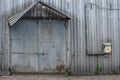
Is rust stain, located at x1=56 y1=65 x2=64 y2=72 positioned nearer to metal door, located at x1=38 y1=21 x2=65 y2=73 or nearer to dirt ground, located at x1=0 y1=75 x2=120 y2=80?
metal door, located at x1=38 y1=21 x2=65 y2=73

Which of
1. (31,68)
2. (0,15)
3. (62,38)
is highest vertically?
(0,15)

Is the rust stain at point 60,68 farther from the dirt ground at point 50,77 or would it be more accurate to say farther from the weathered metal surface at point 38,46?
the dirt ground at point 50,77

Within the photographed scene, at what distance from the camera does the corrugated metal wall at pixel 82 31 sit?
16625mm

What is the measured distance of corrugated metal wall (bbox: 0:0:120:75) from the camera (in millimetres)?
16625

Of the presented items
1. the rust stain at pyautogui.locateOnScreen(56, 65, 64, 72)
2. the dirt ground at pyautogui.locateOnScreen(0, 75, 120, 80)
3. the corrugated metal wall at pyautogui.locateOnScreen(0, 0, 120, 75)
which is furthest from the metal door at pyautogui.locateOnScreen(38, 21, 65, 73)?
the dirt ground at pyautogui.locateOnScreen(0, 75, 120, 80)

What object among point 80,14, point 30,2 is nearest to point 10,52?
point 30,2

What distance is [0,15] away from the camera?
653 inches

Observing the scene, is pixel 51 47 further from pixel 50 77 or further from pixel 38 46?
pixel 50 77

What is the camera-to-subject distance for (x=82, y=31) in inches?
665

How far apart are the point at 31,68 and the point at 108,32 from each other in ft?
13.9

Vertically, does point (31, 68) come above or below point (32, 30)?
below

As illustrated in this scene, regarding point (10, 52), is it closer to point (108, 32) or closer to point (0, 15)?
point (0, 15)

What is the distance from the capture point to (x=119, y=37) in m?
17.2

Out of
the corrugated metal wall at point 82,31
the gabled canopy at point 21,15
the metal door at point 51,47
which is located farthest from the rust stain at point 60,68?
the gabled canopy at point 21,15
